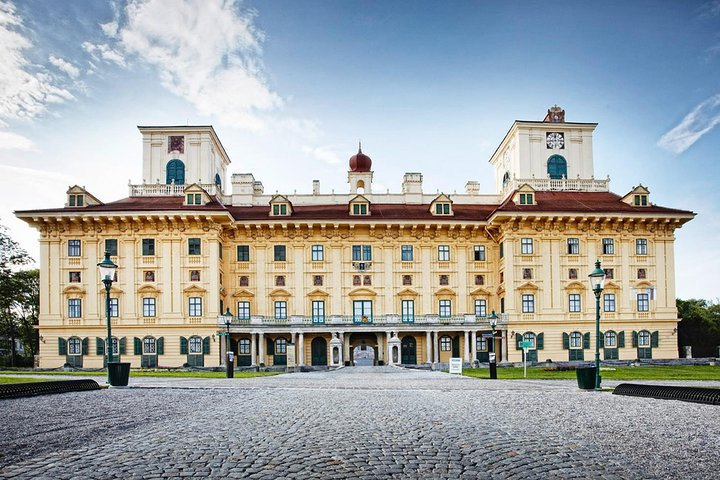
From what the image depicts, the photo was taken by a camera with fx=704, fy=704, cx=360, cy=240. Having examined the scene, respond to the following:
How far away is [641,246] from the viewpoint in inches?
2235

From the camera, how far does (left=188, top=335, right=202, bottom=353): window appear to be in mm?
53938

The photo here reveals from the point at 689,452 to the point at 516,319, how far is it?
46605 millimetres

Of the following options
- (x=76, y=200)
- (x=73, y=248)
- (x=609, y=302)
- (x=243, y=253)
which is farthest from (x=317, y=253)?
(x=609, y=302)

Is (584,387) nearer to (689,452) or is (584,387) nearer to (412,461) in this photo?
(689,452)

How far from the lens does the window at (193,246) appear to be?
5509 cm

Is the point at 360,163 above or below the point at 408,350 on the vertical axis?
above

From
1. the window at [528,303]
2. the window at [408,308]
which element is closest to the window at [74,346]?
the window at [408,308]

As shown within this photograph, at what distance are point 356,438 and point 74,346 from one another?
4884 centimetres

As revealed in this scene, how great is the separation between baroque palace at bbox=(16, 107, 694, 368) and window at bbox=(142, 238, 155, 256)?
0.11m

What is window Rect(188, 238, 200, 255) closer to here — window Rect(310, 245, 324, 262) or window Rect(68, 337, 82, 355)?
window Rect(310, 245, 324, 262)

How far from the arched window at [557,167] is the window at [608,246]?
9.56m

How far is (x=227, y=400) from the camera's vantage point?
18141mm

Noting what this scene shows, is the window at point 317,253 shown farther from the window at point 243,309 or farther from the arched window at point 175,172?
the arched window at point 175,172

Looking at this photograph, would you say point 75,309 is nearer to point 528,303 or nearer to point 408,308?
point 408,308
